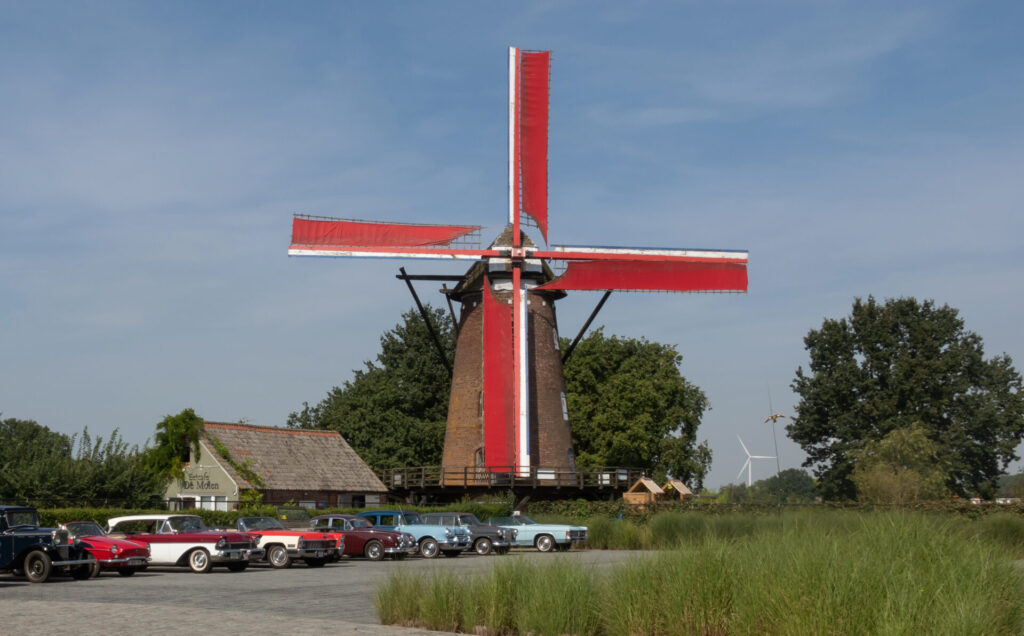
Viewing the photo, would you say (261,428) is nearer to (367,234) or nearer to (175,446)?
(175,446)

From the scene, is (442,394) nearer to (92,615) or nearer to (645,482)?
(645,482)

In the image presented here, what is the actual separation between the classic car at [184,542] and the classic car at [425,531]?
21.0ft

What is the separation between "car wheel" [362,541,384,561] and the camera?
97.0 ft

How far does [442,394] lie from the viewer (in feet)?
212

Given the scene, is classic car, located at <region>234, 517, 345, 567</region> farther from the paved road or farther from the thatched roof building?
the thatched roof building

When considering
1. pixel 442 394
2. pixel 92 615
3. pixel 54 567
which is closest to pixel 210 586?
pixel 54 567

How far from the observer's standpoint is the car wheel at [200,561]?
2467 centimetres

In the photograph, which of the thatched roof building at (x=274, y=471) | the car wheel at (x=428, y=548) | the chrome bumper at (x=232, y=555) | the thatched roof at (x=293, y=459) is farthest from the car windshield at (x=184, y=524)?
the thatched roof at (x=293, y=459)

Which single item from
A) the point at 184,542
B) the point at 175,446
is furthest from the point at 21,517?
the point at 175,446

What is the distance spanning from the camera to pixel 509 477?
41781 millimetres

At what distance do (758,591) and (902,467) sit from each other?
5090 centimetres

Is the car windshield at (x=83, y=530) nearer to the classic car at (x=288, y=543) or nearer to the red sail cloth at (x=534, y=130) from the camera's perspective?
the classic car at (x=288, y=543)

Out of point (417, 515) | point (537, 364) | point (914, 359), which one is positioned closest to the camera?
point (417, 515)

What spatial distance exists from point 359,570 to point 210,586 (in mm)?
5780
